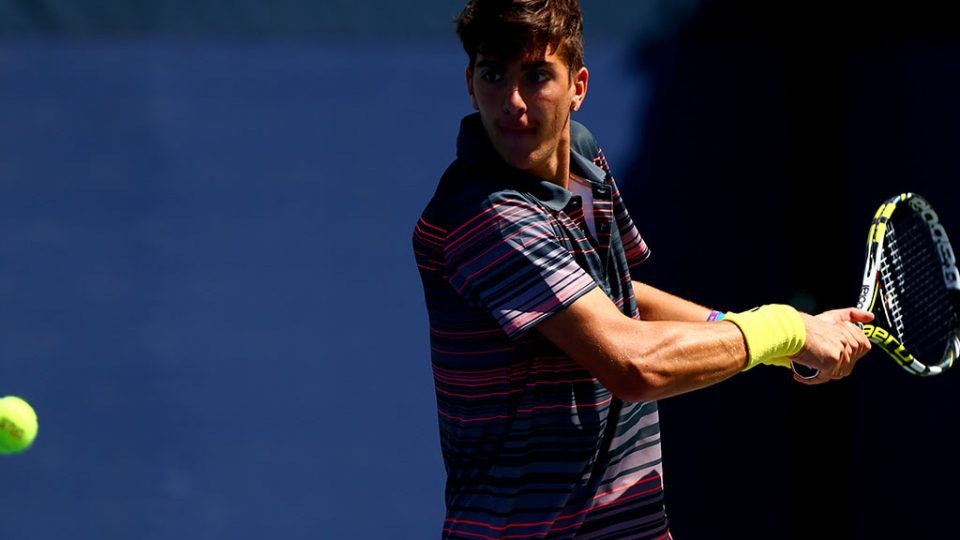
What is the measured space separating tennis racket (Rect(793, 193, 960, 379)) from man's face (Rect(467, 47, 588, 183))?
780 millimetres

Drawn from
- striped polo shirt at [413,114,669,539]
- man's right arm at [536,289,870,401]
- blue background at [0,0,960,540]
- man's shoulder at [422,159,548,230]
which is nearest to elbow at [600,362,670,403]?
man's right arm at [536,289,870,401]

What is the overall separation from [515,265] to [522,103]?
0.33 meters

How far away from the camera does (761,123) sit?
4531 mm

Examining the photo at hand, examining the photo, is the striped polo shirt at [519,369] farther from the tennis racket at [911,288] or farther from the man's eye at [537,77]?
the tennis racket at [911,288]

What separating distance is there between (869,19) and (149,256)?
2505mm

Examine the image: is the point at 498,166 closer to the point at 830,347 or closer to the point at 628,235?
the point at 628,235

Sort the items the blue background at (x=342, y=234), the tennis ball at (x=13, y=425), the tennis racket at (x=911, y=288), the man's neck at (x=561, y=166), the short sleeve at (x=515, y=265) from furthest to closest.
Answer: the blue background at (x=342, y=234) → the tennis racket at (x=911, y=288) → the tennis ball at (x=13, y=425) → the man's neck at (x=561, y=166) → the short sleeve at (x=515, y=265)

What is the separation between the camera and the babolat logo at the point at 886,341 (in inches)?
125

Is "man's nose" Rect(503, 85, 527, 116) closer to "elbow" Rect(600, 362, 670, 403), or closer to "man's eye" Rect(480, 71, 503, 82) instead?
"man's eye" Rect(480, 71, 503, 82)

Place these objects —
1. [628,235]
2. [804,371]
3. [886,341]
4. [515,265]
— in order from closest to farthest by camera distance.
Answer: [515,265] → [804,371] → [628,235] → [886,341]

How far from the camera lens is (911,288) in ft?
12.9

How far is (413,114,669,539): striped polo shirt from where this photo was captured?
94.3 inches

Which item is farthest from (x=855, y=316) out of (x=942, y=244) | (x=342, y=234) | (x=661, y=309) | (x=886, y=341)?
(x=342, y=234)

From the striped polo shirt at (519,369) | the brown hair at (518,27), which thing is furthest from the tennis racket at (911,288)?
the brown hair at (518,27)
